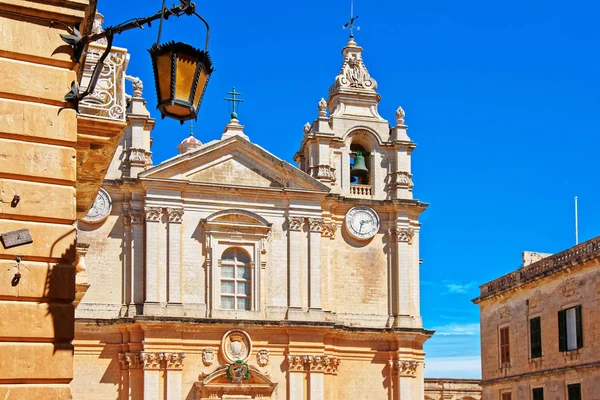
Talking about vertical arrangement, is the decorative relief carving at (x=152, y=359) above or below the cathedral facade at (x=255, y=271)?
below

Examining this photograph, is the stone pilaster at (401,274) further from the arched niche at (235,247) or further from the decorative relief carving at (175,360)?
the decorative relief carving at (175,360)

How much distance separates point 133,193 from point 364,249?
303 inches

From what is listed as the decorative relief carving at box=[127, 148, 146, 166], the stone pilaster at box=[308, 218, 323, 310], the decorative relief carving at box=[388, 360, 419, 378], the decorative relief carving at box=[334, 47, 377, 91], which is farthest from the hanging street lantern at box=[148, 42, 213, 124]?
the decorative relief carving at box=[334, 47, 377, 91]

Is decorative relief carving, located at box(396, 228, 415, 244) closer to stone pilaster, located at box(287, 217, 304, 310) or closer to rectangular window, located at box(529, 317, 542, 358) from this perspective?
stone pilaster, located at box(287, 217, 304, 310)

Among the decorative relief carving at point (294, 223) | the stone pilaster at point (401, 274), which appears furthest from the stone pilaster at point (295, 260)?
the stone pilaster at point (401, 274)

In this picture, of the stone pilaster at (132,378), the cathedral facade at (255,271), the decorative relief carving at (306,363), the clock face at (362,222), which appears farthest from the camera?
the clock face at (362,222)

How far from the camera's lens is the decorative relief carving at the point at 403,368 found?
29375 millimetres

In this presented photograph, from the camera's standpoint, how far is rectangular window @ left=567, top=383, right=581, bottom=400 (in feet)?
84.5

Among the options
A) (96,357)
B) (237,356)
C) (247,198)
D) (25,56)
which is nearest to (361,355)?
(237,356)

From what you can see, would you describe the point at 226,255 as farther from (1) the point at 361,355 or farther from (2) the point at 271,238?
(1) the point at 361,355

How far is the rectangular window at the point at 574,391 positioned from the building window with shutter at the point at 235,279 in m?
9.76

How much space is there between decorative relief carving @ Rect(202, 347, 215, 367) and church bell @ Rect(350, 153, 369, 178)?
7839mm

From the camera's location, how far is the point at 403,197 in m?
30.9

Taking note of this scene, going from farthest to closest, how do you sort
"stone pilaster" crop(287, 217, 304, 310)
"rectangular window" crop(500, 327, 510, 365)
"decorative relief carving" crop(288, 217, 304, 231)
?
"rectangular window" crop(500, 327, 510, 365) < "decorative relief carving" crop(288, 217, 304, 231) < "stone pilaster" crop(287, 217, 304, 310)
